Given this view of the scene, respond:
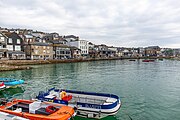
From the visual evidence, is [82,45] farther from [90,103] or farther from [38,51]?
[90,103]

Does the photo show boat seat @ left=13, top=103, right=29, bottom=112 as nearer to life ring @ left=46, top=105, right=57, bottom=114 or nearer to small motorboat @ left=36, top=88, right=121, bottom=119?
life ring @ left=46, top=105, right=57, bottom=114

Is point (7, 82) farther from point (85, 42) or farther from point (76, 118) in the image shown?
point (85, 42)

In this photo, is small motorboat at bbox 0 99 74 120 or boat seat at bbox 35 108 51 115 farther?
boat seat at bbox 35 108 51 115

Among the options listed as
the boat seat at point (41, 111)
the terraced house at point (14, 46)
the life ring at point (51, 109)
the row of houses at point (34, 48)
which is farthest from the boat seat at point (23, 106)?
the terraced house at point (14, 46)

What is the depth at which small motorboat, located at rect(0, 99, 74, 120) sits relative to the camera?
10.9m

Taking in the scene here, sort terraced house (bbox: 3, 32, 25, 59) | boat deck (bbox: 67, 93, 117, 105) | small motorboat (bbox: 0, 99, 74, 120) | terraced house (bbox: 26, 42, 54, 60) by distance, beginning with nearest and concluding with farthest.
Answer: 1. small motorboat (bbox: 0, 99, 74, 120)
2. boat deck (bbox: 67, 93, 117, 105)
3. terraced house (bbox: 3, 32, 25, 59)
4. terraced house (bbox: 26, 42, 54, 60)

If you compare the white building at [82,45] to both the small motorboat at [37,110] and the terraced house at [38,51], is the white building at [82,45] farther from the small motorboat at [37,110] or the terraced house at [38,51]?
the small motorboat at [37,110]

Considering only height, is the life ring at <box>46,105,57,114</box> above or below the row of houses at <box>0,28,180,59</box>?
below

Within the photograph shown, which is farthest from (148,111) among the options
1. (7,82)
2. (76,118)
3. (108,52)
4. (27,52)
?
(108,52)

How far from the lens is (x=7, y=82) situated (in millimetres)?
24422

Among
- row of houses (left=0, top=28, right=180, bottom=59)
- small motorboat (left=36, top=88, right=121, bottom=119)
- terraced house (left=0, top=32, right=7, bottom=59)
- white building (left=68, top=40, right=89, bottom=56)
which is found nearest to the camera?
small motorboat (left=36, top=88, right=121, bottom=119)

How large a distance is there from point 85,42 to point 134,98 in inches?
3511

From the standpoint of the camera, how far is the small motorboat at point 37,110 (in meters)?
10.9

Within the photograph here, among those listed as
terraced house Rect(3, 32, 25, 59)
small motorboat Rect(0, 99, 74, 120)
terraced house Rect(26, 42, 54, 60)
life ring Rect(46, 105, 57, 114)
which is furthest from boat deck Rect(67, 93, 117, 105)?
terraced house Rect(26, 42, 54, 60)
